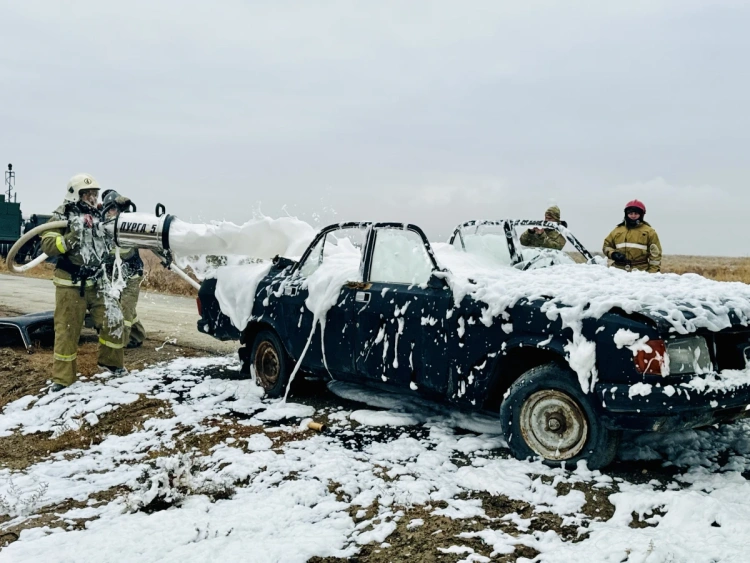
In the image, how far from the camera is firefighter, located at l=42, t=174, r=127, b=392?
682cm

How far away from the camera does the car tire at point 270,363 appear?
5.99 meters

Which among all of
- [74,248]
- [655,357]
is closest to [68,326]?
[74,248]

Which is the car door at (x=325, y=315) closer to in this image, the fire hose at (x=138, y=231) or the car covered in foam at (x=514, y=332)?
the car covered in foam at (x=514, y=332)

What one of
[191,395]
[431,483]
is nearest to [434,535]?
[431,483]

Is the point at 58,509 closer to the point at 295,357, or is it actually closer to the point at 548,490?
the point at 295,357

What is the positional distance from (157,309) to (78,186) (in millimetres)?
5955

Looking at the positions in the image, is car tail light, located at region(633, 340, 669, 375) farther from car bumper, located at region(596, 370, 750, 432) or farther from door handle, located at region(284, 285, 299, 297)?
door handle, located at region(284, 285, 299, 297)

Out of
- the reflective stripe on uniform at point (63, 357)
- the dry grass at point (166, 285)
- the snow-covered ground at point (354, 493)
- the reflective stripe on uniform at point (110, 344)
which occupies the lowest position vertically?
the snow-covered ground at point (354, 493)

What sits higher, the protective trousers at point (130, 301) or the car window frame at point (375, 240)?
the car window frame at point (375, 240)

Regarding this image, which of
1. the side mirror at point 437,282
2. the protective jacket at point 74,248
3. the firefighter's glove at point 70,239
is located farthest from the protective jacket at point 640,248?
the firefighter's glove at point 70,239

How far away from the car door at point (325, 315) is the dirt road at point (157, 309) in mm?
3096

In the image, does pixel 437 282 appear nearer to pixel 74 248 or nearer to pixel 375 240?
pixel 375 240

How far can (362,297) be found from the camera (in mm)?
5207

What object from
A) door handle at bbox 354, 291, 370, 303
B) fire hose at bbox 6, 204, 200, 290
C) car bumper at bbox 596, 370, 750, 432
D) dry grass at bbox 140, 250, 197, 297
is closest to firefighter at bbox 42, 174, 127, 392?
fire hose at bbox 6, 204, 200, 290
